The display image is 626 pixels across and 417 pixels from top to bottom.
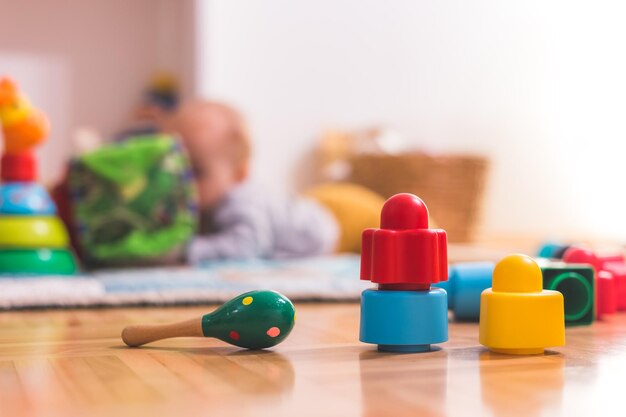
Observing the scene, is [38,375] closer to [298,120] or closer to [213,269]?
[213,269]

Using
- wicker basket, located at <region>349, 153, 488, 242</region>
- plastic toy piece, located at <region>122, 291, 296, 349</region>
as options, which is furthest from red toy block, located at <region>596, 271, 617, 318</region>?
wicker basket, located at <region>349, 153, 488, 242</region>

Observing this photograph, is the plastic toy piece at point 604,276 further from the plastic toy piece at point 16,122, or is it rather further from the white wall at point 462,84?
the white wall at point 462,84

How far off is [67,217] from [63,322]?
0.87 metres

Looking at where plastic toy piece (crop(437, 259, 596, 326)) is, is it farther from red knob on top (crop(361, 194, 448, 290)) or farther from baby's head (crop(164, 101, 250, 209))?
baby's head (crop(164, 101, 250, 209))

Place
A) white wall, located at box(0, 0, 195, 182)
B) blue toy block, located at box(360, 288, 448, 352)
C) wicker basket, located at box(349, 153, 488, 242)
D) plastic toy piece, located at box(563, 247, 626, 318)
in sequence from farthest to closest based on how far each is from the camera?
white wall, located at box(0, 0, 195, 182) → wicker basket, located at box(349, 153, 488, 242) → plastic toy piece, located at box(563, 247, 626, 318) → blue toy block, located at box(360, 288, 448, 352)

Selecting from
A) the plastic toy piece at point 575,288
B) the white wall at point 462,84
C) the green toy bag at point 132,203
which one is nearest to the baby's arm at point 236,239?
the green toy bag at point 132,203

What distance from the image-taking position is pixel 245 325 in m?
0.86

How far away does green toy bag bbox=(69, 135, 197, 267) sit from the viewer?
189cm

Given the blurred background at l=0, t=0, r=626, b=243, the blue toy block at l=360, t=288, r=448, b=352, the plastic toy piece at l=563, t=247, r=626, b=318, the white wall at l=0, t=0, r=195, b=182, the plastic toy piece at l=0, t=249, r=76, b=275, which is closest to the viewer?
the blue toy block at l=360, t=288, r=448, b=352

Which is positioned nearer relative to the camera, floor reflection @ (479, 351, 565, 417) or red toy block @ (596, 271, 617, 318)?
floor reflection @ (479, 351, 565, 417)

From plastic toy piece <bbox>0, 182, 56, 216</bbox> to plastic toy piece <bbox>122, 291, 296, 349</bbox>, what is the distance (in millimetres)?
899

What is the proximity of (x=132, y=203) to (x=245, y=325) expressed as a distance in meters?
1.12

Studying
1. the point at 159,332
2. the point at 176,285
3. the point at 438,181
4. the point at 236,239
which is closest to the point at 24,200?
the point at 176,285

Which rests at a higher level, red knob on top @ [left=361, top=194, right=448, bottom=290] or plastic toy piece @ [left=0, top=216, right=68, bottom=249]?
red knob on top @ [left=361, top=194, right=448, bottom=290]
